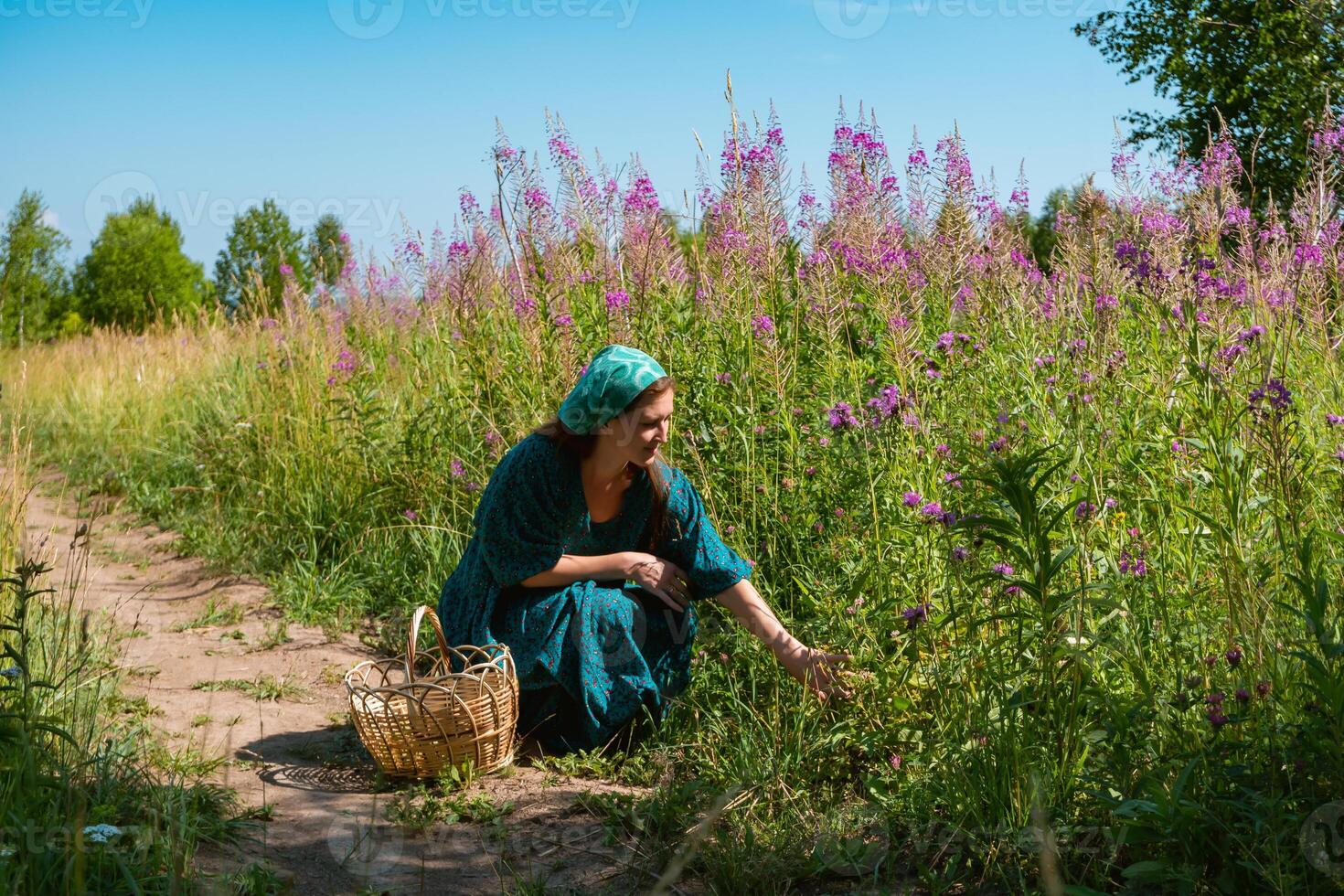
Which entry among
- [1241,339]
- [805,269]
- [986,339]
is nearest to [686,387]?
[805,269]

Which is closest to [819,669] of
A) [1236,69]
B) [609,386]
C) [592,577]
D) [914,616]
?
[914,616]

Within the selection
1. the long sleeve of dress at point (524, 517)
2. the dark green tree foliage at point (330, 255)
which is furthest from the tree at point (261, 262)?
the long sleeve of dress at point (524, 517)

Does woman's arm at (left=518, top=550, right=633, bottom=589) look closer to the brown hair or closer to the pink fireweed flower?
the brown hair

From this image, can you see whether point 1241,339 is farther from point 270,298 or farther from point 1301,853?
point 270,298

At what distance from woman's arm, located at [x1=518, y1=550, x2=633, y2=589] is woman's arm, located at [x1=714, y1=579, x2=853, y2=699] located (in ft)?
1.05

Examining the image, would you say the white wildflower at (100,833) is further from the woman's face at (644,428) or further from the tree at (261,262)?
the tree at (261,262)

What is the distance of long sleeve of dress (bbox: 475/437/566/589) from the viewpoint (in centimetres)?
333

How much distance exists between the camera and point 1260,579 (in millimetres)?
2291

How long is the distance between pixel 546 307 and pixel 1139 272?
8.25 feet

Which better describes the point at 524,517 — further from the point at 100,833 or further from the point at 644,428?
the point at 100,833

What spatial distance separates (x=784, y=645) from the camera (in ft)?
10.2

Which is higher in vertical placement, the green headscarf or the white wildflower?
the green headscarf

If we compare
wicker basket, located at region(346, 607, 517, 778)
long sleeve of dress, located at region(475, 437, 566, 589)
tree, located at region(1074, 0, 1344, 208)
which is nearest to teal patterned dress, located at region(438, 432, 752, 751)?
long sleeve of dress, located at region(475, 437, 566, 589)

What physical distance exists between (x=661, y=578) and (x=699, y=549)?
16 cm
